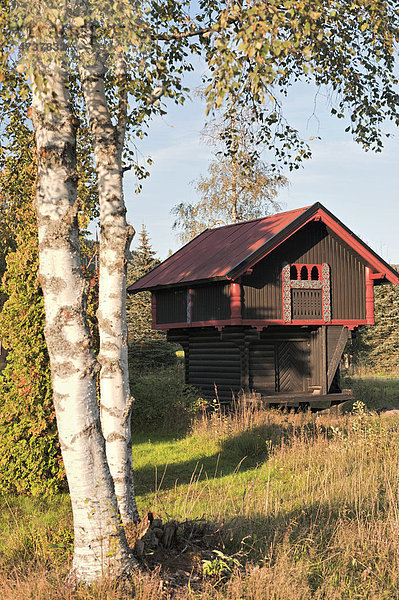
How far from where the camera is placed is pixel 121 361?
6910 mm

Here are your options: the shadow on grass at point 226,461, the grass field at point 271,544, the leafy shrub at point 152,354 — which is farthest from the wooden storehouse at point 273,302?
the leafy shrub at point 152,354

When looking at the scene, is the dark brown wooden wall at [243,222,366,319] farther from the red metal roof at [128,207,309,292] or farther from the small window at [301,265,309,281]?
the red metal roof at [128,207,309,292]

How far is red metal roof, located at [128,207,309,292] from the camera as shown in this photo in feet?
61.1

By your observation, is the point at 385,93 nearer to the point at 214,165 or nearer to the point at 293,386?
the point at 293,386

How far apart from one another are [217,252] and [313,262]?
302cm

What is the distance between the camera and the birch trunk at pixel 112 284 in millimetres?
6676

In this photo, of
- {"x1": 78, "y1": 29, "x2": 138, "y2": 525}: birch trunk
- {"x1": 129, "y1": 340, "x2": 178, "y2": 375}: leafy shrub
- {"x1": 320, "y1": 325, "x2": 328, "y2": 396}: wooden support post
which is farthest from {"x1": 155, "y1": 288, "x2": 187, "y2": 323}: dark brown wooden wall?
{"x1": 78, "y1": 29, "x2": 138, "y2": 525}: birch trunk

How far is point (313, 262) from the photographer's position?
19.9m

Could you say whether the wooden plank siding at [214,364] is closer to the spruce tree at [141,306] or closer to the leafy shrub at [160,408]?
the leafy shrub at [160,408]

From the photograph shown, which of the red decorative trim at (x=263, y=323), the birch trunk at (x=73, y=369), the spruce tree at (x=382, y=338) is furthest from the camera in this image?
the spruce tree at (x=382, y=338)

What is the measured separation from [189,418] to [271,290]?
484 centimetres

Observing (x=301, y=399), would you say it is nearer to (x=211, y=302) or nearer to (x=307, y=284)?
(x=307, y=284)

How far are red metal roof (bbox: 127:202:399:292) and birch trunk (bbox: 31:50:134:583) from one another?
12.6 meters

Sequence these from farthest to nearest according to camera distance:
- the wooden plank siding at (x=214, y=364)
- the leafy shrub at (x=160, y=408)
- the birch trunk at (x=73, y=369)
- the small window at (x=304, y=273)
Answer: the small window at (x=304, y=273)
the wooden plank siding at (x=214, y=364)
the leafy shrub at (x=160, y=408)
the birch trunk at (x=73, y=369)
